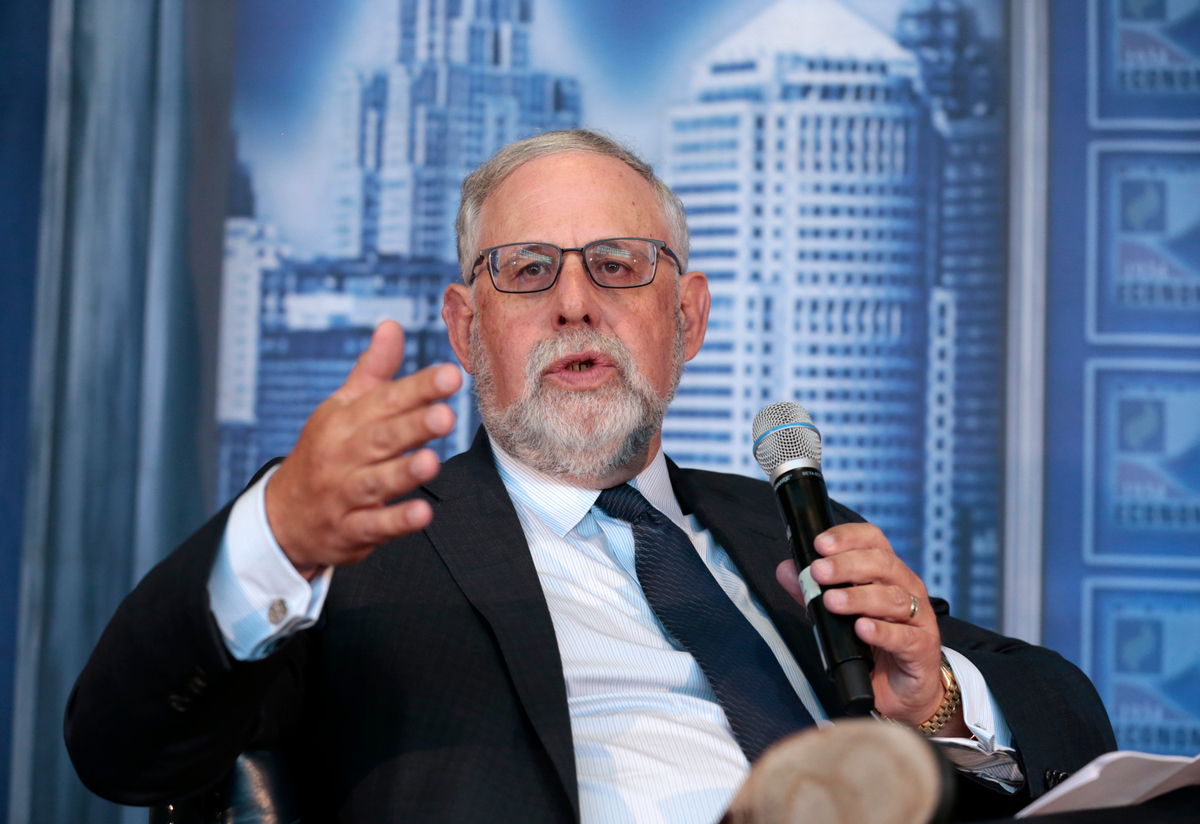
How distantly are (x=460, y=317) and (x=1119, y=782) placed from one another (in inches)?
56.8

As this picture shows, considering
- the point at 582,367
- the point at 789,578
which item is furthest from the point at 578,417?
the point at 789,578

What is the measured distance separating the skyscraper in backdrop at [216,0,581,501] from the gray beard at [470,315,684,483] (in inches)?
47.8

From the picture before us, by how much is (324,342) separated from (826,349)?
162cm

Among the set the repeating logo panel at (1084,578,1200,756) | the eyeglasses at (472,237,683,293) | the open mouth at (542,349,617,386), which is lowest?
the repeating logo panel at (1084,578,1200,756)

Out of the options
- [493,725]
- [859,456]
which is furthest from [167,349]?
[859,456]

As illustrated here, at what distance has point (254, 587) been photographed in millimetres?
1015

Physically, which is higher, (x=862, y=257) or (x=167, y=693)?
(x=862, y=257)

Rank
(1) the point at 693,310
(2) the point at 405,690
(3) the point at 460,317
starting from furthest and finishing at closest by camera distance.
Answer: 1. (1) the point at 693,310
2. (3) the point at 460,317
3. (2) the point at 405,690

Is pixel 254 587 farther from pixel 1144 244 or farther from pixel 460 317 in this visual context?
pixel 1144 244

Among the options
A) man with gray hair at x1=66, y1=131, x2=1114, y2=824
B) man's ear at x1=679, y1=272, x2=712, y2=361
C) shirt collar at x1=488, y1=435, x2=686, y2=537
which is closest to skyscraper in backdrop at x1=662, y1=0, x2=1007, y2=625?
man's ear at x1=679, y1=272, x2=712, y2=361

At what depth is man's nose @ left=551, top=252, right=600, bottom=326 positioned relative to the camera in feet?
5.53

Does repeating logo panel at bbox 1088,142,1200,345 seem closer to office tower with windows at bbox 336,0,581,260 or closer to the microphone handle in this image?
office tower with windows at bbox 336,0,581,260

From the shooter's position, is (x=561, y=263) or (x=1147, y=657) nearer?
(x=561, y=263)

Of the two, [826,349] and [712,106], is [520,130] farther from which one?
[826,349]
